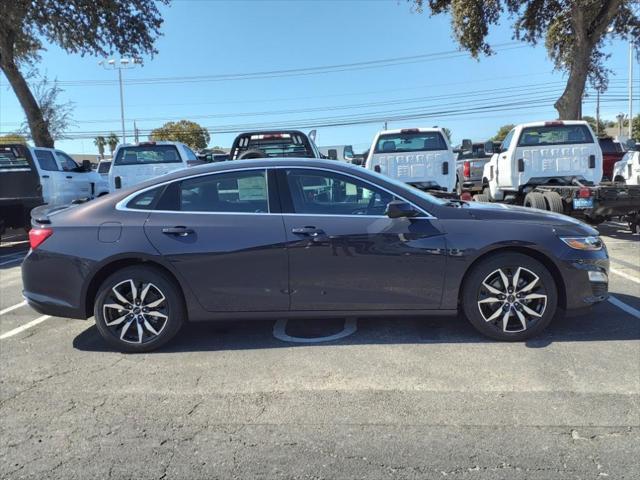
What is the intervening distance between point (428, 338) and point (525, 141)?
756 centimetres

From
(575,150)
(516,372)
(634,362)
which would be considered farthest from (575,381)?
(575,150)

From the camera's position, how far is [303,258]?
4.51 metres

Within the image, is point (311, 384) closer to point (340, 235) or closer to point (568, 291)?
point (340, 235)

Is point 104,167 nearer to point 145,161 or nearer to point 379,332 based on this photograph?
point 145,161

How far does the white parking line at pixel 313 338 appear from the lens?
16.0 feet

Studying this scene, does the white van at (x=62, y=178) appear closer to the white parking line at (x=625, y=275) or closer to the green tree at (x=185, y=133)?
the white parking line at (x=625, y=275)

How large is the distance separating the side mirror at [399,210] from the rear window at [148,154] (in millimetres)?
8532

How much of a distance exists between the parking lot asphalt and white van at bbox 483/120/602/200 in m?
6.03

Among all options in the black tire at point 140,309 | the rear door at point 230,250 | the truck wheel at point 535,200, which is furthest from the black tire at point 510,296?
the truck wheel at point 535,200

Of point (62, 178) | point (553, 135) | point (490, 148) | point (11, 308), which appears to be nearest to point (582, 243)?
point (11, 308)

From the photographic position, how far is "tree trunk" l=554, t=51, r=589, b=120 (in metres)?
16.9

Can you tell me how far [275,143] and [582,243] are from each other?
22.5ft

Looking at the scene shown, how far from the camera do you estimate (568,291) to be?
14.9 feet

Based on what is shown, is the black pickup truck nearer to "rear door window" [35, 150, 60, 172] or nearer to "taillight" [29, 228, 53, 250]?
"rear door window" [35, 150, 60, 172]
